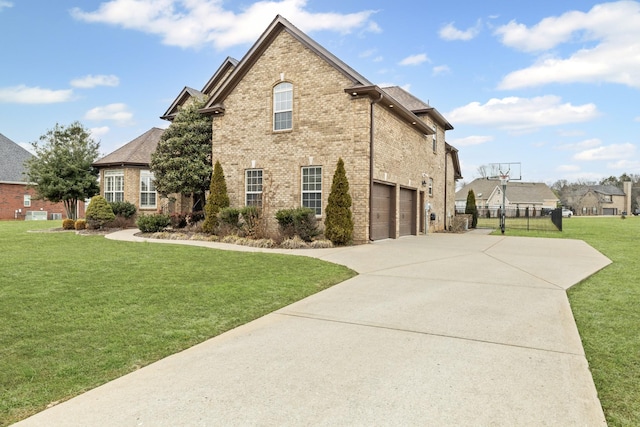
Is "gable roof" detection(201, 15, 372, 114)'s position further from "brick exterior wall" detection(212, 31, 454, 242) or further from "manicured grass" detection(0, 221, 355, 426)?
"manicured grass" detection(0, 221, 355, 426)

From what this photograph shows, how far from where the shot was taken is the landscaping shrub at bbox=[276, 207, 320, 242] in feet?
47.6

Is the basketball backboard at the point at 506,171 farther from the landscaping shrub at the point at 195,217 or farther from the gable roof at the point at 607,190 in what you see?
the gable roof at the point at 607,190

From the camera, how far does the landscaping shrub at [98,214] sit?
19.7 metres

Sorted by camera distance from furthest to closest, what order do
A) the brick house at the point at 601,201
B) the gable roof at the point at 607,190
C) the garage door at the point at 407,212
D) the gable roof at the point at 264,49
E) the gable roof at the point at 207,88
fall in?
the gable roof at the point at 607,190 < the brick house at the point at 601,201 < the gable roof at the point at 207,88 < the garage door at the point at 407,212 < the gable roof at the point at 264,49

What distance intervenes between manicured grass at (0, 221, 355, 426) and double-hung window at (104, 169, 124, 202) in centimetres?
1313

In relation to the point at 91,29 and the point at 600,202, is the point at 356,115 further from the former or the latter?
the point at 600,202

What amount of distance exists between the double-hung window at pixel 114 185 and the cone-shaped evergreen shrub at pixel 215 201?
31.1ft

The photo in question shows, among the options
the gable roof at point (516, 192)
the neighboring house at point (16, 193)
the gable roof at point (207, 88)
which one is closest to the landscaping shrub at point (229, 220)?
the gable roof at point (207, 88)

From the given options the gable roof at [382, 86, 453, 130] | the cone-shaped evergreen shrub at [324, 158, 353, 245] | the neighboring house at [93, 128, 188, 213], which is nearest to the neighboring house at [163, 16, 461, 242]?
the cone-shaped evergreen shrub at [324, 158, 353, 245]

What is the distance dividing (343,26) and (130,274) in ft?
36.1

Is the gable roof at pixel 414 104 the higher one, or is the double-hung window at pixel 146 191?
the gable roof at pixel 414 104

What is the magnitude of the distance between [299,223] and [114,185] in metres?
14.9

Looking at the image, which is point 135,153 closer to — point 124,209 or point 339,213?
point 124,209

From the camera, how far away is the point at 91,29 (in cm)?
1698
